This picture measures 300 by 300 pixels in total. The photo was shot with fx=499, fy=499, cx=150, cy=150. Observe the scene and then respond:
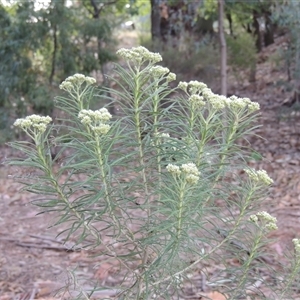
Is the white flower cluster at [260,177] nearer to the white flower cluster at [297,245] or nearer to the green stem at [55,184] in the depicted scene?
the white flower cluster at [297,245]

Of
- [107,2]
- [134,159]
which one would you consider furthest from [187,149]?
[107,2]

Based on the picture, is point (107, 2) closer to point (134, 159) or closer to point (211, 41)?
point (211, 41)

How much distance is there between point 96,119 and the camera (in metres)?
1.34

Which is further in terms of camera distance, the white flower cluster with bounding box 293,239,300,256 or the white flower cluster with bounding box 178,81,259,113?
the white flower cluster with bounding box 293,239,300,256

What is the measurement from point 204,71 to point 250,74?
1435 mm

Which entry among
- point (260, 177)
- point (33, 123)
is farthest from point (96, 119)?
point (260, 177)

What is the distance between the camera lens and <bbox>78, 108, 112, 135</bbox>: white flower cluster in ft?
4.30

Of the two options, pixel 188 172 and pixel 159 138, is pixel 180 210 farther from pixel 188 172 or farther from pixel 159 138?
pixel 159 138

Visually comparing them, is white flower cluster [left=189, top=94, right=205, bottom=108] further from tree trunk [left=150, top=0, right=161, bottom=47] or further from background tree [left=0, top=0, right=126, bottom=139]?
tree trunk [left=150, top=0, right=161, bottom=47]

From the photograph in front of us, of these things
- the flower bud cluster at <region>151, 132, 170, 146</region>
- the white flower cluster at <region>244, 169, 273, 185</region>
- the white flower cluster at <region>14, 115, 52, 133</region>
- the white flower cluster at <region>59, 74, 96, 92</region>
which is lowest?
the white flower cluster at <region>244, 169, 273, 185</region>

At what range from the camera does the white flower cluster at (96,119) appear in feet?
4.30

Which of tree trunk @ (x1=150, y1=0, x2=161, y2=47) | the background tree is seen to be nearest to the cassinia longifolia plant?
the background tree

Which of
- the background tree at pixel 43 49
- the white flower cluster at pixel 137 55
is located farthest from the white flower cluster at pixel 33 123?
the background tree at pixel 43 49

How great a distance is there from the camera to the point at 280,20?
259 inches
